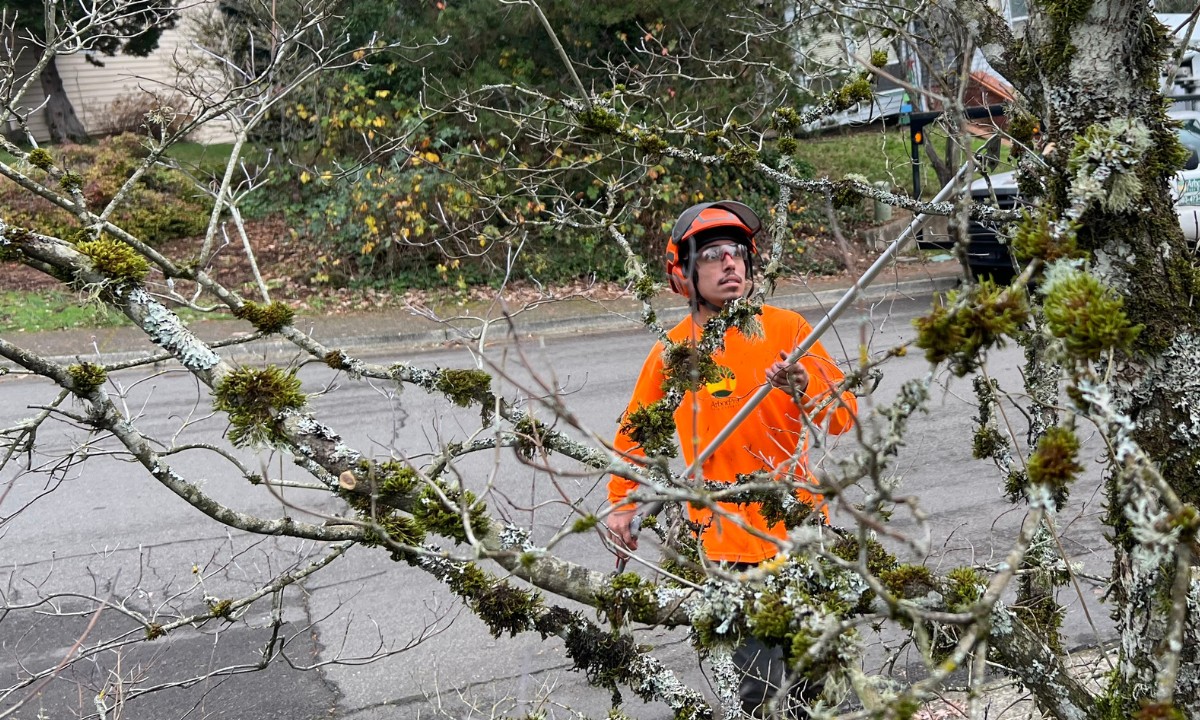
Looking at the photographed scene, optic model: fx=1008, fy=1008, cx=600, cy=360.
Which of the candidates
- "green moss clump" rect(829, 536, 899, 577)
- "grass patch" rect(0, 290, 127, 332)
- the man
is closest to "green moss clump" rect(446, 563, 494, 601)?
the man

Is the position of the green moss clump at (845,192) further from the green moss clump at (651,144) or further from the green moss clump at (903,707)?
the green moss clump at (903,707)

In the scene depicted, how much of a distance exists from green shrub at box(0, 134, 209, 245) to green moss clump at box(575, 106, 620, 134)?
39.8 ft

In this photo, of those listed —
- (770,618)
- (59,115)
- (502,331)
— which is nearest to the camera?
(770,618)

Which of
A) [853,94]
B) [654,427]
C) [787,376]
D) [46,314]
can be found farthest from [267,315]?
[46,314]

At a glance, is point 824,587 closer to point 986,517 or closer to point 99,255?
point 99,255

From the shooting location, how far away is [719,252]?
319 cm

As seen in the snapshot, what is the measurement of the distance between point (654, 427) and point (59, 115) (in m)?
20.4

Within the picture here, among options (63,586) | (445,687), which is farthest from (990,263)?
(63,586)

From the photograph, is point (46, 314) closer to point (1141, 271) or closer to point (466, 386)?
point (466, 386)

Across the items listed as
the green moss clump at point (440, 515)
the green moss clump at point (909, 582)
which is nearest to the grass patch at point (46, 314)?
the green moss clump at point (440, 515)

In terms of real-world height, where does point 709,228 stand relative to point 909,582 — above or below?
above

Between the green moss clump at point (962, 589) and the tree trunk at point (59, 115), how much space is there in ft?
66.4

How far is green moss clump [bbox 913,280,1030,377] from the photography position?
4.81ft

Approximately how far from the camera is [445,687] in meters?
4.62
